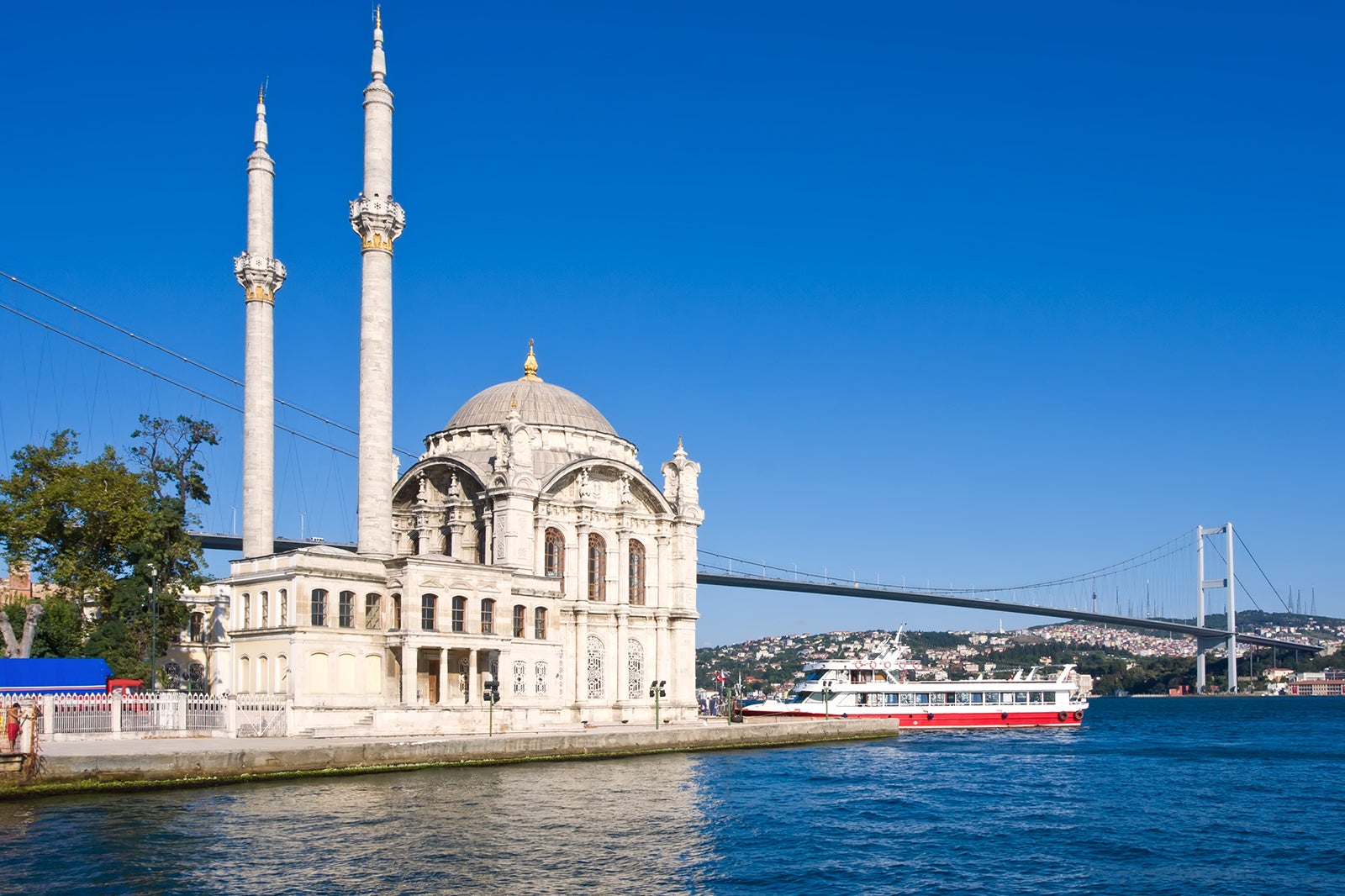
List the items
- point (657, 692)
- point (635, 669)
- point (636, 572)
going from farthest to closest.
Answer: point (636, 572)
point (635, 669)
point (657, 692)

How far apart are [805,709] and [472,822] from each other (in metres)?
38.2

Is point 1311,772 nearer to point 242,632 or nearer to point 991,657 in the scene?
point 242,632

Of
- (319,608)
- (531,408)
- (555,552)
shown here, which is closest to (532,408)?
(531,408)

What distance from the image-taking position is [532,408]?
53.4 m

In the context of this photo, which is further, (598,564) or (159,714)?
(598,564)

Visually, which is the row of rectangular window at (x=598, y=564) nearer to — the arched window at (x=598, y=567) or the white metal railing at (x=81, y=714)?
the arched window at (x=598, y=567)

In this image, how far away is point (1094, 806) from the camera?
3161 centimetres

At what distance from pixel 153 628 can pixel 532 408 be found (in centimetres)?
1824

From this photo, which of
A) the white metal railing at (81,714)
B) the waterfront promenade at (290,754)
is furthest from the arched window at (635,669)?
the white metal railing at (81,714)

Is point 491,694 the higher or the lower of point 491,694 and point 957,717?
the higher

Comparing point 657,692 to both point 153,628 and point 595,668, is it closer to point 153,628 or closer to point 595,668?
point 595,668

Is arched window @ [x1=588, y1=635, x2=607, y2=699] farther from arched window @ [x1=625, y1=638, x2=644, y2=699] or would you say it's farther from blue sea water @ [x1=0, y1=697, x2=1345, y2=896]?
blue sea water @ [x1=0, y1=697, x2=1345, y2=896]

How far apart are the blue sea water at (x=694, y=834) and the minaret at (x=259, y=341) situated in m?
14.9

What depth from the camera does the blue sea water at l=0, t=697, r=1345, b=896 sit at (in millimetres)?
20359
